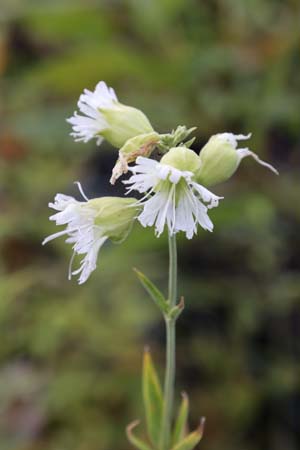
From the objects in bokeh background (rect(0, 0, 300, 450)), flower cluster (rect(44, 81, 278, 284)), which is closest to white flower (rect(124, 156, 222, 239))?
flower cluster (rect(44, 81, 278, 284))

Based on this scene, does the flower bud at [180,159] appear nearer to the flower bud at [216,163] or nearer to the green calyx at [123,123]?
the flower bud at [216,163]

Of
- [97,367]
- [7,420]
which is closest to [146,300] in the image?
[97,367]

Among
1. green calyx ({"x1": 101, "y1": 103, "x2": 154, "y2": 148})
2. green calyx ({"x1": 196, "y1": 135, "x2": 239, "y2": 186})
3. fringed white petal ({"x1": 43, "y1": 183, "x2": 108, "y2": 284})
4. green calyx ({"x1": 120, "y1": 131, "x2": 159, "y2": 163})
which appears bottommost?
fringed white petal ({"x1": 43, "y1": 183, "x2": 108, "y2": 284})

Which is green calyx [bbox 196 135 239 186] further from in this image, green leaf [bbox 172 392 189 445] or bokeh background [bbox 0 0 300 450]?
bokeh background [bbox 0 0 300 450]

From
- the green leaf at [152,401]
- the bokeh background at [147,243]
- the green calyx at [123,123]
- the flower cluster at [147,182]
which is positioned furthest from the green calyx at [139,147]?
the bokeh background at [147,243]

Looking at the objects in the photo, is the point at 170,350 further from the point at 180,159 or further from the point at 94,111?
the point at 94,111

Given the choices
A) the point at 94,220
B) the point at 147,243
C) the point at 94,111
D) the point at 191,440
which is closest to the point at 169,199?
the point at 94,220
